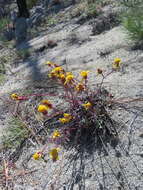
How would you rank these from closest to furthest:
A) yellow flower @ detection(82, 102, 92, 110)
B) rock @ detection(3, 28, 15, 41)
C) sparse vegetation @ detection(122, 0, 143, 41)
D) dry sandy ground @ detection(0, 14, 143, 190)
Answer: dry sandy ground @ detection(0, 14, 143, 190), yellow flower @ detection(82, 102, 92, 110), sparse vegetation @ detection(122, 0, 143, 41), rock @ detection(3, 28, 15, 41)

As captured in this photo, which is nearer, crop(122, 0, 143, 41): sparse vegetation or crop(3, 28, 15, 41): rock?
crop(122, 0, 143, 41): sparse vegetation

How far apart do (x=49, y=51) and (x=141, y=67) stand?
6.48 feet

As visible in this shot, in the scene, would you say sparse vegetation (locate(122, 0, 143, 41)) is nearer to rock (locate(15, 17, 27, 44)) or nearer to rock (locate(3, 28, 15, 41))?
rock (locate(15, 17, 27, 44))

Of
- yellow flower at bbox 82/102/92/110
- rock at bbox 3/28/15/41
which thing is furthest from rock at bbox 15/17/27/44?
yellow flower at bbox 82/102/92/110

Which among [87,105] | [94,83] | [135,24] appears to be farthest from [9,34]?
[87,105]

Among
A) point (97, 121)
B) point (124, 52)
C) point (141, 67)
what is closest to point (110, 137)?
point (97, 121)

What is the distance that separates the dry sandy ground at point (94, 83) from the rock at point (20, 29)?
3.59 feet

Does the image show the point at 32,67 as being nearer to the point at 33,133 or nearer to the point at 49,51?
the point at 49,51

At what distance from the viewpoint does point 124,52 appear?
3.50 m

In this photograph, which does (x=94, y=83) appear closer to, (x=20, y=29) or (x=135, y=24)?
(x=135, y=24)

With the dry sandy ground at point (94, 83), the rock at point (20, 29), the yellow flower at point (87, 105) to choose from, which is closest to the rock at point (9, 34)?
the rock at point (20, 29)

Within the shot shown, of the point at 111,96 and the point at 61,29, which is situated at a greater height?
the point at 111,96

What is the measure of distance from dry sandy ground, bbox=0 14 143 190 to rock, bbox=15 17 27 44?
1095 mm

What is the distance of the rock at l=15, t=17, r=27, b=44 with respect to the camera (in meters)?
6.41
